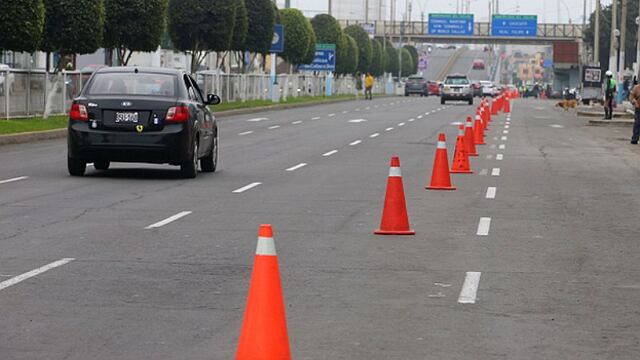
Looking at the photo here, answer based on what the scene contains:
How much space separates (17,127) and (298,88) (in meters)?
56.4

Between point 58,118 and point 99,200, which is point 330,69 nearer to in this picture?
point 58,118

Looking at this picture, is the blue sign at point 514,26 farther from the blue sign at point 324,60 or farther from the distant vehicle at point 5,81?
the distant vehicle at point 5,81

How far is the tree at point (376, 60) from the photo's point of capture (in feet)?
436

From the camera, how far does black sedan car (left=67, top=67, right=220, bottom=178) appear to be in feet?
70.4

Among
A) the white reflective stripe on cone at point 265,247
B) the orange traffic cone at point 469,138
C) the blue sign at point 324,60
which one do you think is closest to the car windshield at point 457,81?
the blue sign at point 324,60

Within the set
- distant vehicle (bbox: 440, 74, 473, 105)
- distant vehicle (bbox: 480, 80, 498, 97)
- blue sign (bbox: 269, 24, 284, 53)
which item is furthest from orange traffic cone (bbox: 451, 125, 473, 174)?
distant vehicle (bbox: 480, 80, 498, 97)

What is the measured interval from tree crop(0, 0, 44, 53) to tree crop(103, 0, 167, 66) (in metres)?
9.71

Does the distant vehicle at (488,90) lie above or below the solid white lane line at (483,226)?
below

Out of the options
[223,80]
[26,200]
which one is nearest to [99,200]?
[26,200]

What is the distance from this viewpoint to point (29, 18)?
36500mm

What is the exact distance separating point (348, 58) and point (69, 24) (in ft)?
239

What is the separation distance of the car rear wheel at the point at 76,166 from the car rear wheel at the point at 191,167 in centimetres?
141

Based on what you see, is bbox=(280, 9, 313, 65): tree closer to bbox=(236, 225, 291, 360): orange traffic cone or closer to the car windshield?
the car windshield

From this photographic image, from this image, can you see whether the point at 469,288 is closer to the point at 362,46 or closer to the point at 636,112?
the point at 636,112
